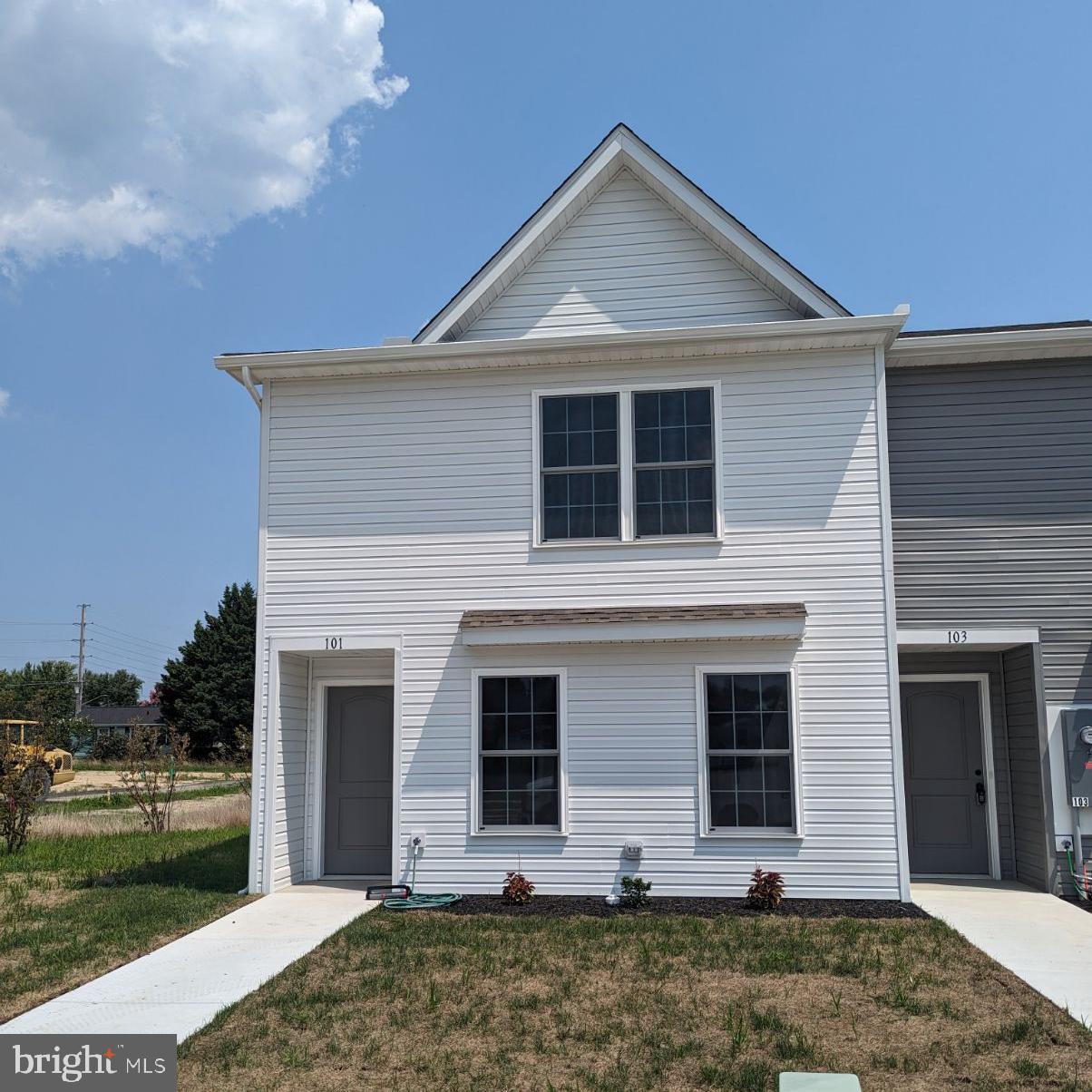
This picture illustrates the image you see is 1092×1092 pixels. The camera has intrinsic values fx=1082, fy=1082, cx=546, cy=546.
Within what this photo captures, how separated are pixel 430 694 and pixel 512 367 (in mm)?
3666

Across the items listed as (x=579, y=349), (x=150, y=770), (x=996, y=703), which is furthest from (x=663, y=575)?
(x=150, y=770)

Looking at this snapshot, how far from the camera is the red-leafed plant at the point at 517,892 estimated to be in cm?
1077

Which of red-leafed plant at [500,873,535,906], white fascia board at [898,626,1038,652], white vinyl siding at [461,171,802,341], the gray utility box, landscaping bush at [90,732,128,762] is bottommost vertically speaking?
red-leafed plant at [500,873,535,906]

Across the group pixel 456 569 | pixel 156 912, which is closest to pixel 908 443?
pixel 456 569

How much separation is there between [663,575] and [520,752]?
2.39m

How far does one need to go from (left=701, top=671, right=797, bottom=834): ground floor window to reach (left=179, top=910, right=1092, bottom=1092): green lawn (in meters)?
1.51

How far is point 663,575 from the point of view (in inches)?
449

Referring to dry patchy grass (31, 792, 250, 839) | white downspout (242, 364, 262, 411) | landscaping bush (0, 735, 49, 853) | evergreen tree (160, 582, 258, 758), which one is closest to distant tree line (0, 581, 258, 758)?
evergreen tree (160, 582, 258, 758)

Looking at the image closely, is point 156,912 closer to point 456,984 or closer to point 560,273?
point 456,984

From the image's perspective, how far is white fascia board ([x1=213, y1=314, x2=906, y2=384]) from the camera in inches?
441

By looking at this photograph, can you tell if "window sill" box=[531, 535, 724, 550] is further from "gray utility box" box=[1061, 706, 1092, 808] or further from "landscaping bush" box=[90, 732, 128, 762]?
"landscaping bush" box=[90, 732, 128, 762]

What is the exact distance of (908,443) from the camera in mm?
11859

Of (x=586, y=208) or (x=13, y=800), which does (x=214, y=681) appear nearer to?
(x=13, y=800)

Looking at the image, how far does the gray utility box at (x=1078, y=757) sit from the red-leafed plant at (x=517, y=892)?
5642mm
